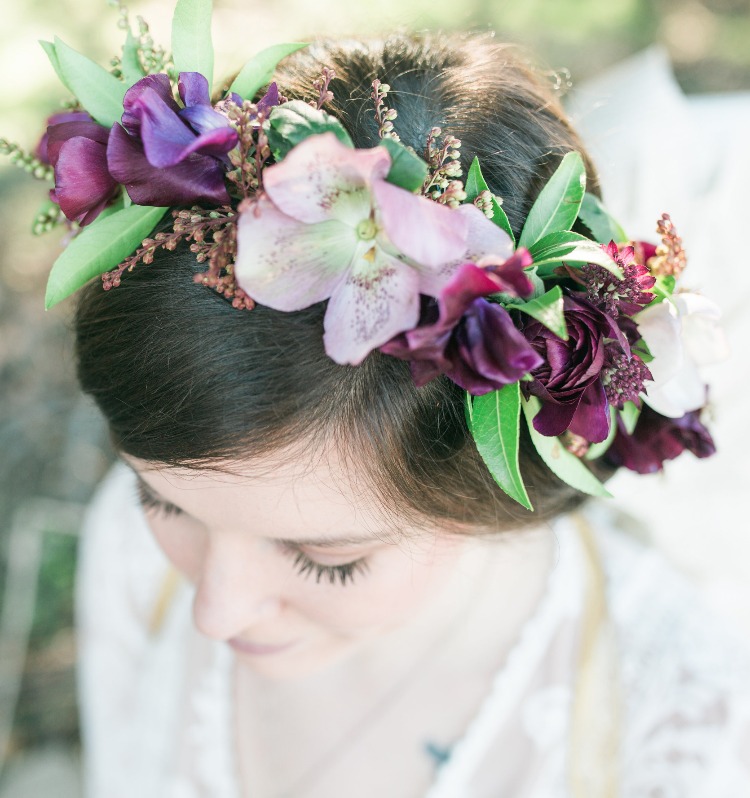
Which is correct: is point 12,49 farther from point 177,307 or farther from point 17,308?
point 177,307

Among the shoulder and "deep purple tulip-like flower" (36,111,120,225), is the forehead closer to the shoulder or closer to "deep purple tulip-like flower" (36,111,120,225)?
"deep purple tulip-like flower" (36,111,120,225)

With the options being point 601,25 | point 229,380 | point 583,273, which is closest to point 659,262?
point 583,273

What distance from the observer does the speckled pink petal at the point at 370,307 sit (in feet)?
2.07

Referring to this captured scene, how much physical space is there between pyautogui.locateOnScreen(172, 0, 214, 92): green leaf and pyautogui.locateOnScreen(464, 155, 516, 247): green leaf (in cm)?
27

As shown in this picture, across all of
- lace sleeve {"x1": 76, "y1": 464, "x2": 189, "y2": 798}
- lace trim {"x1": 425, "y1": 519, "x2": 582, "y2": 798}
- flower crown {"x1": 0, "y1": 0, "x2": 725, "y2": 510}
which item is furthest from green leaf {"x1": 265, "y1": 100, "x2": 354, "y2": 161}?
lace sleeve {"x1": 76, "y1": 464, "x2": 189, "y2": 798}

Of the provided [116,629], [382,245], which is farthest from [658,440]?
[116,629]

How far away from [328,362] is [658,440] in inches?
16.9

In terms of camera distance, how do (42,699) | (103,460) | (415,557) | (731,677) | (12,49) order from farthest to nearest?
(12,49), (103,460), (42,699), (731,677), (415,557)

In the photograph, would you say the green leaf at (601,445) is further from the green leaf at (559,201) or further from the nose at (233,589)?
the nose at (233,589)

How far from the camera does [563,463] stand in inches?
33.5

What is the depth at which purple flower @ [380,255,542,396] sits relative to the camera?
0.61 metres

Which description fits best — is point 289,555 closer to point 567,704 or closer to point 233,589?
point 233,589

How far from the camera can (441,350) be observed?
2.05 feet

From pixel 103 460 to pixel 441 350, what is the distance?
1.98 metres
